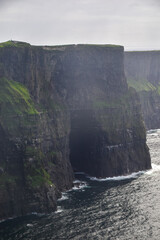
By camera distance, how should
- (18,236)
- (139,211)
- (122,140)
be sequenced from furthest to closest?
(122,140) → (139,211) → (18,236)

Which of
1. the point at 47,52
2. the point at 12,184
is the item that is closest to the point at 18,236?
the point at 12,184

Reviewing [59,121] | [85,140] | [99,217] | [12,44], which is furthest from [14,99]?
[85,140]

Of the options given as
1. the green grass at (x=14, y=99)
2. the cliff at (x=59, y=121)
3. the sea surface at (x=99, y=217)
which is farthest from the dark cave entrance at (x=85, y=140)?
the green grass at (x=14, y=99)

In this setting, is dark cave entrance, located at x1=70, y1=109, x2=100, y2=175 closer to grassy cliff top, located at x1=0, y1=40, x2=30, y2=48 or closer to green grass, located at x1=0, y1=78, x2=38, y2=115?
green grass, located at x1=0, y1=78, x2=38, y2=115

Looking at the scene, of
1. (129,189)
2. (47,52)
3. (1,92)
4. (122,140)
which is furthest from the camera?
(122,140)

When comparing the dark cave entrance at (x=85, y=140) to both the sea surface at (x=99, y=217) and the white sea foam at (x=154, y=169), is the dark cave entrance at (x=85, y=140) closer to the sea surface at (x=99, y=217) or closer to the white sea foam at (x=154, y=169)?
the sea surface at (x=99, y=217)

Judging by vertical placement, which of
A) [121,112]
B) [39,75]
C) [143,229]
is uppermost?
[39,75]

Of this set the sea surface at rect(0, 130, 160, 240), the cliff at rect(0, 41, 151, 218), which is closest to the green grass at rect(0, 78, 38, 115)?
the cliff at rect(0, 41, 151, 218)

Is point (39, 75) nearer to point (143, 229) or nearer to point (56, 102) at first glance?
point (56, 102)
